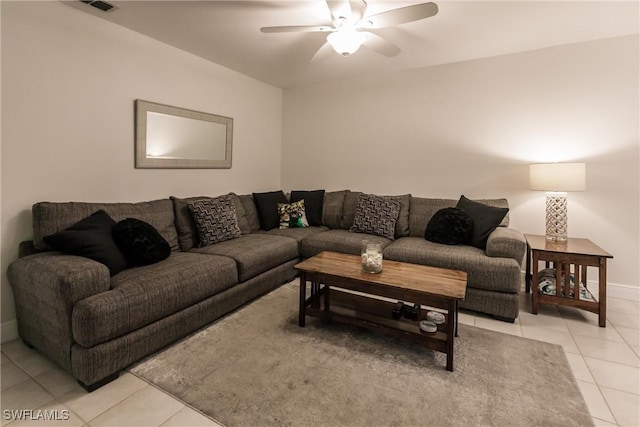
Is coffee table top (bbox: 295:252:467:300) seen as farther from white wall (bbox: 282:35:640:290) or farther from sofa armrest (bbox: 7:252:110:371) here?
white wall (bbox: 282:35:640:290)

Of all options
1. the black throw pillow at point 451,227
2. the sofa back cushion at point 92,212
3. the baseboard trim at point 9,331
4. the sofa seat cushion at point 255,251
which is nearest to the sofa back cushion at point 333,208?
the sofa seat cushion at point 255,251

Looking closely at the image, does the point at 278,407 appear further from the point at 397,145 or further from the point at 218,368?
the point at 397,145

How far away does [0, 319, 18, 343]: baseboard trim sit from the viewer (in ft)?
7.23

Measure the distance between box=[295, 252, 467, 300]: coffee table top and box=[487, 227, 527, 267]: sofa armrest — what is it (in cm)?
59

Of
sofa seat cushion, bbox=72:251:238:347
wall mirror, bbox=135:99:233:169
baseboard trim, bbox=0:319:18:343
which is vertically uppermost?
wall mirror, bbox=135:99:233:169

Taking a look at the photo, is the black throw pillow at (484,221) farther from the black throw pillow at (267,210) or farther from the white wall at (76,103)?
the white wall at (76,103)

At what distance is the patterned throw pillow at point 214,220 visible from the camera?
303 centimetres

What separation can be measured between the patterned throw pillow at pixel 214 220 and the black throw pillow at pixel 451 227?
2038 mm

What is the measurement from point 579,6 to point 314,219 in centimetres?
317

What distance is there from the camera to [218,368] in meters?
1.93

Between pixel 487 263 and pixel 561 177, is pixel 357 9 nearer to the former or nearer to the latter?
pixel 487 263

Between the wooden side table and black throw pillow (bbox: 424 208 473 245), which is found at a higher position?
black throw pillow (bbox: 424 208 473 245)

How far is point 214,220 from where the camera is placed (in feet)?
10.2

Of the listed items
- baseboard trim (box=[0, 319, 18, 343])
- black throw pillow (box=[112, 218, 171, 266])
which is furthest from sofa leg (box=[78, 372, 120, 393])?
baseboard trim (box=[0, 319, 18, 343])
